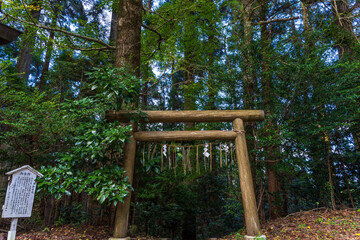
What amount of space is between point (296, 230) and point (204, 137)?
2.55 m

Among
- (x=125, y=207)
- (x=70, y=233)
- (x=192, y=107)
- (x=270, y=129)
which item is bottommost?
(x=70, y=233)

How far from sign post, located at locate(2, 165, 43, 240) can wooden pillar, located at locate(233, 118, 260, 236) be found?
3.25m

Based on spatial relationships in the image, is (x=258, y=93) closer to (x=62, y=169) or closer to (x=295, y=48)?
(x=295, y=48)

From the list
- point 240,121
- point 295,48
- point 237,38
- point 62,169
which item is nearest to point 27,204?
point 62,169

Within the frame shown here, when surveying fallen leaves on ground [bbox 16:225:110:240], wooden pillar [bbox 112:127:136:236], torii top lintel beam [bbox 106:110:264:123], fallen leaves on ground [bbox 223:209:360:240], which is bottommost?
fallen leaves on ground [bbox 16:225:110:240]

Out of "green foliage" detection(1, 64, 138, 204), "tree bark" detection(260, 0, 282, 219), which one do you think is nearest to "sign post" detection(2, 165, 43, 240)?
"green foliage" detection(1, 64, 138, 204)

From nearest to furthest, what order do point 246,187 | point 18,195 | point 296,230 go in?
1. point 18,195
2. point 246,187
3. point 296,230

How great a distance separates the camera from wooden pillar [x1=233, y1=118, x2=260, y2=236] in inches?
135

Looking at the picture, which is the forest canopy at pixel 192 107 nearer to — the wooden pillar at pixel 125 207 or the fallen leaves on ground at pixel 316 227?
the wooden pillar at pixel 125 207

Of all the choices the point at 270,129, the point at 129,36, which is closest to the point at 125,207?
the point at 270,129

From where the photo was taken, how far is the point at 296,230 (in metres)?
4.05

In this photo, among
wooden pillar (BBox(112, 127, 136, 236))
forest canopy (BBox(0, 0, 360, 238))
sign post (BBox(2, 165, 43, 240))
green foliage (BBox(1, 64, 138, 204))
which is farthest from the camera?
forest canopy (BBox(0, 0, 360, 238))

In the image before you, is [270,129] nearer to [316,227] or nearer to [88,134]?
[316,227]

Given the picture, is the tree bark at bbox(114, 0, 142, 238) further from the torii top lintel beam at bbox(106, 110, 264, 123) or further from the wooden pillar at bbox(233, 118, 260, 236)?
the wooden pillar at bbox(233, 118, 260, 236)
